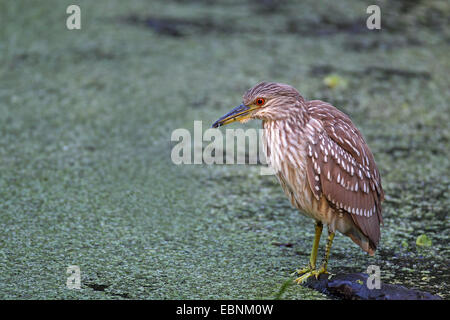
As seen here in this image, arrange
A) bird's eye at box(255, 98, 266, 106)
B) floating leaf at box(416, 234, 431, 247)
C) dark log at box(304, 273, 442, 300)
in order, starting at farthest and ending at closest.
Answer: floating leaf at box(416, 234, 431, 247) < bird's eye at box(255, 98, 266, 106) < dark log at box(304, 273, 442, 300)

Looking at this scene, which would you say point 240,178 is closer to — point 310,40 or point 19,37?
point 310,40

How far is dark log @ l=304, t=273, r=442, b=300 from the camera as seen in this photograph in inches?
87.8

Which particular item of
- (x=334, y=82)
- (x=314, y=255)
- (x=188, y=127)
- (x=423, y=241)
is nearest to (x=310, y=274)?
(x=314, y=255)

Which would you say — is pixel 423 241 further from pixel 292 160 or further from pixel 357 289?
pixel 292 160

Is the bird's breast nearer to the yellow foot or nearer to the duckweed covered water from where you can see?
the yellow foot

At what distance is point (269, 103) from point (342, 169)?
0.39 meters

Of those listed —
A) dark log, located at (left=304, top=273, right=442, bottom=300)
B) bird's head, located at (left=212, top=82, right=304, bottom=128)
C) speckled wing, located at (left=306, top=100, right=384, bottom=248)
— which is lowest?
dark log, located at (left=304, top=273, right=442, bottom=300)

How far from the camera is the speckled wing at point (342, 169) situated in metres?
2.37

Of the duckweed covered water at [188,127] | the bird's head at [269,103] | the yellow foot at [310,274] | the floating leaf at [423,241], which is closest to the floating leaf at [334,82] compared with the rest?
the duckweed covered water at [188,127]

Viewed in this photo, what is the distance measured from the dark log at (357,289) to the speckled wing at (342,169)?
0.62 ft

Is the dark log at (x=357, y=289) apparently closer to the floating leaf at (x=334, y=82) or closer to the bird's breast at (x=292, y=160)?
the bird's breast at (x=292, y=160)

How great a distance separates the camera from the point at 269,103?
2447mm

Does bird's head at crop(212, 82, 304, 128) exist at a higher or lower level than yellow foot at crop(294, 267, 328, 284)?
higher

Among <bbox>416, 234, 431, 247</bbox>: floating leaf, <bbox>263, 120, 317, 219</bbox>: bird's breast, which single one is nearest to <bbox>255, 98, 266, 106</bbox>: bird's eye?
<bbox>263, 120, 317, 219</bbox>: bird's breast
